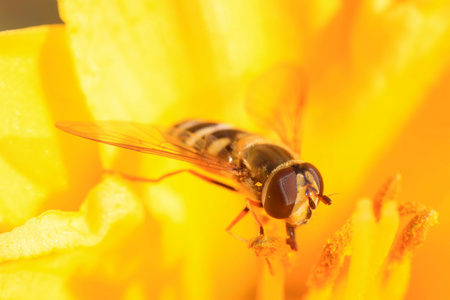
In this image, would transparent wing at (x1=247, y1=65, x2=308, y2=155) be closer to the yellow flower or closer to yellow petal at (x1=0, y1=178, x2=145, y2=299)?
the yellow flower

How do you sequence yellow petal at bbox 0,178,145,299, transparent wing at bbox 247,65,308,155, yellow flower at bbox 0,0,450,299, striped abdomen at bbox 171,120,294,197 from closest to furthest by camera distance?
1. yellow petal at bbox 0,178,145,299
2. yellow flower at bbox 0,0,450,299
3. striped abdomen at bbox 171,120,294,197
4. transparent wing at bbox 247,65,308,155

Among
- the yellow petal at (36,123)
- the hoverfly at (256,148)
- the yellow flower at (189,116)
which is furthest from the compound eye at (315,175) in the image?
the yellow petal at (36,123)

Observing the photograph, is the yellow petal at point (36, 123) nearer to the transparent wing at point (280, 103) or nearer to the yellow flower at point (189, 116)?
the yellow flower at point (189, 116)

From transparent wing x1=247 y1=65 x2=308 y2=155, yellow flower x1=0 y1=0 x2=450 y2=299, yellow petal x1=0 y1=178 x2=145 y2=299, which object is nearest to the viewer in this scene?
yellow petal x1=0 y1=178 x2=145 y2=299

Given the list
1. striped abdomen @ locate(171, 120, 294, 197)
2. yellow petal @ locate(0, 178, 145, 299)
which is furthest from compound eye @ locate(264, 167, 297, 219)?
yellow petal @ locate(0, 178, 145, 299)

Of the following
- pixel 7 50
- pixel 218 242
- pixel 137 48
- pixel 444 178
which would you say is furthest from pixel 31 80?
pixel 444 178

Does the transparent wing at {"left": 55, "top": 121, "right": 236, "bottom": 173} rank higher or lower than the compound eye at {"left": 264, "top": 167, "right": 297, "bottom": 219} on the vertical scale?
lower

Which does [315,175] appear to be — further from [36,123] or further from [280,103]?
[36,123]

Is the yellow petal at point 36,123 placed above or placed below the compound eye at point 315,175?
below
